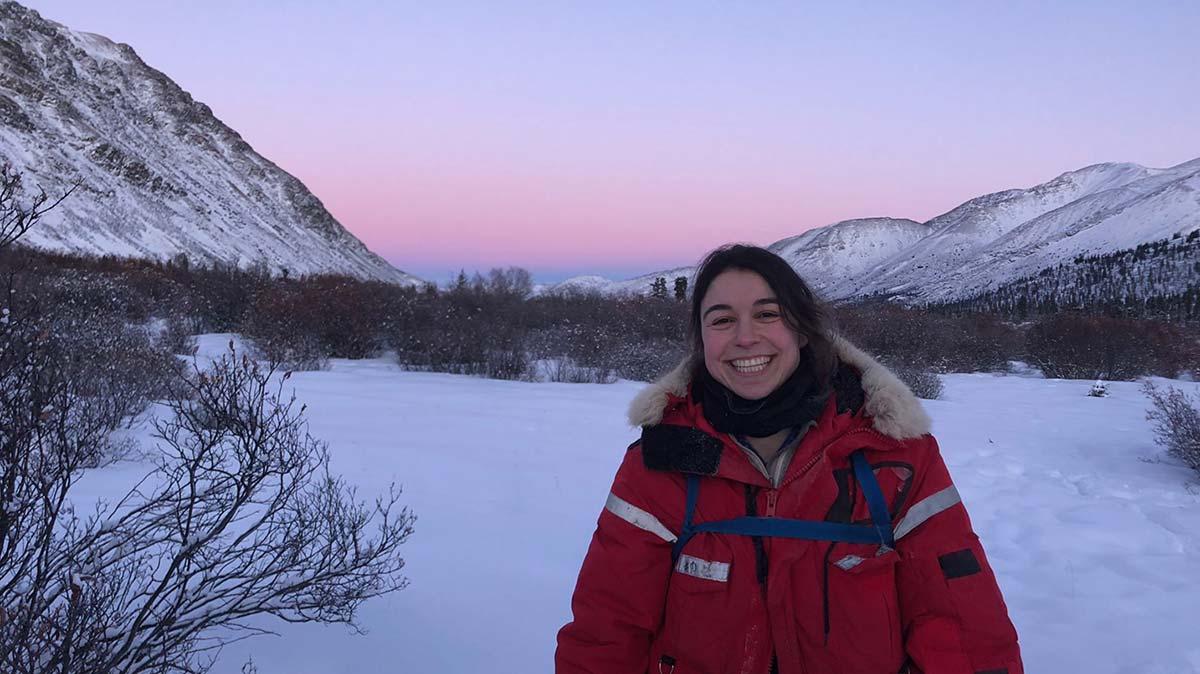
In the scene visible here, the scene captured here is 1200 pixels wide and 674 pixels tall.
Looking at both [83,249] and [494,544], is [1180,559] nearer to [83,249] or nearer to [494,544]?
[494,544]

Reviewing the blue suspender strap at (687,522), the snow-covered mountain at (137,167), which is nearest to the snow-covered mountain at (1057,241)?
the snow-covered mountain at (137,167)

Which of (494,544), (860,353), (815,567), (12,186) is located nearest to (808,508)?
(815,567)

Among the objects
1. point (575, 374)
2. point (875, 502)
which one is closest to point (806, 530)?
point (875, 502)

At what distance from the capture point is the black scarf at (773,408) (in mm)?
1876

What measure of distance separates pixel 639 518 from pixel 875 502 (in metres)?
0.62

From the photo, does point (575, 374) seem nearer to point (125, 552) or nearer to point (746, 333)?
point (125, 552)

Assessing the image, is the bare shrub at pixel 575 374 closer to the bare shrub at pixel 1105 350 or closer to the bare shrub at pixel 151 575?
the bare shrub at pixel 151 575

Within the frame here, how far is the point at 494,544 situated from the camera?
4.47m

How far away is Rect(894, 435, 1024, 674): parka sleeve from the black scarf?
1.14ft

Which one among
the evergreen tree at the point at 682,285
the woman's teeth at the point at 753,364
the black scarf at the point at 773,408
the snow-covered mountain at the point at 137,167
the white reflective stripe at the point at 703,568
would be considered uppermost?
the snow-covered mountain at the point at 137,167

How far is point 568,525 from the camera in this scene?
4.93m

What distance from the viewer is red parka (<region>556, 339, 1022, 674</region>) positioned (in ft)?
5.43

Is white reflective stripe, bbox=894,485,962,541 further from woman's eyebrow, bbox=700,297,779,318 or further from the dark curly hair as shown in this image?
woman's eyebrow, bbox=700,297,779,318

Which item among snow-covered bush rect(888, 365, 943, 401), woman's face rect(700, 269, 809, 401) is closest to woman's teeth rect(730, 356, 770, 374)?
woman's face rect(700, 269, 809, 401)
